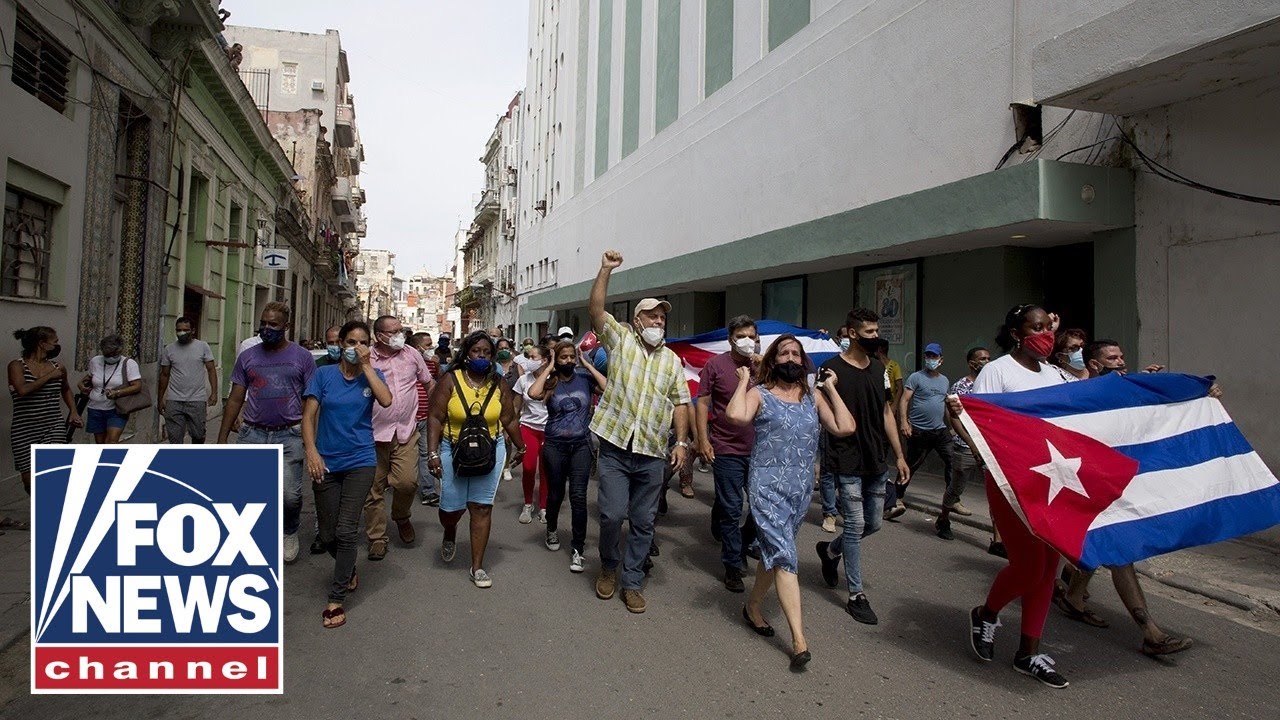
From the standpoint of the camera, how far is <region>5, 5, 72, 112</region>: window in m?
8.15

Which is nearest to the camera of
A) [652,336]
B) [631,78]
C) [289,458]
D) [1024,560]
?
[1024,560]

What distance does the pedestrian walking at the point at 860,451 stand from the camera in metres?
4.92

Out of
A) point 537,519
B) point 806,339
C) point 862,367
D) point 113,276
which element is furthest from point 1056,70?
point 113,276

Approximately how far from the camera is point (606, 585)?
5.20 metres

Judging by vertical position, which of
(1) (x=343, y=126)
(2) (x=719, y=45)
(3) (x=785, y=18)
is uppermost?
(1) (x=343, y=126)

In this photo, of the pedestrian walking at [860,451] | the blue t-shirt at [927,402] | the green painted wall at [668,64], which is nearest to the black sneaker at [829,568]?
the pedestrian walking at [860,451]

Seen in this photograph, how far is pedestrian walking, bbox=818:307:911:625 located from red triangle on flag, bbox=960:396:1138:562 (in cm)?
82

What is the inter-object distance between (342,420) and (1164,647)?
502cm

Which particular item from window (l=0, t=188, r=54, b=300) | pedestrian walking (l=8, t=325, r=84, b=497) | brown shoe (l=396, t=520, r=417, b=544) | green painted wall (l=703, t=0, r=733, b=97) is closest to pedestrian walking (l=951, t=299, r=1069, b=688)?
brown shoe (l=396, t=520, r=417, b=544)

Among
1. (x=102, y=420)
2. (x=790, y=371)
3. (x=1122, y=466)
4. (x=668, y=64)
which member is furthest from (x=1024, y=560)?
(x=668, y=64)

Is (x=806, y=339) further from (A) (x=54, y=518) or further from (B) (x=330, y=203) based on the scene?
(B) (x=330, y=203)

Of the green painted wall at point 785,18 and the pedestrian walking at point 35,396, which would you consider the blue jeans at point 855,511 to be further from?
the green painted wall at point 785,18

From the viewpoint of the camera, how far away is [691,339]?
10836 millimetres

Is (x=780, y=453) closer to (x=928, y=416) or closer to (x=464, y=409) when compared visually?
(x=464, y=409)
